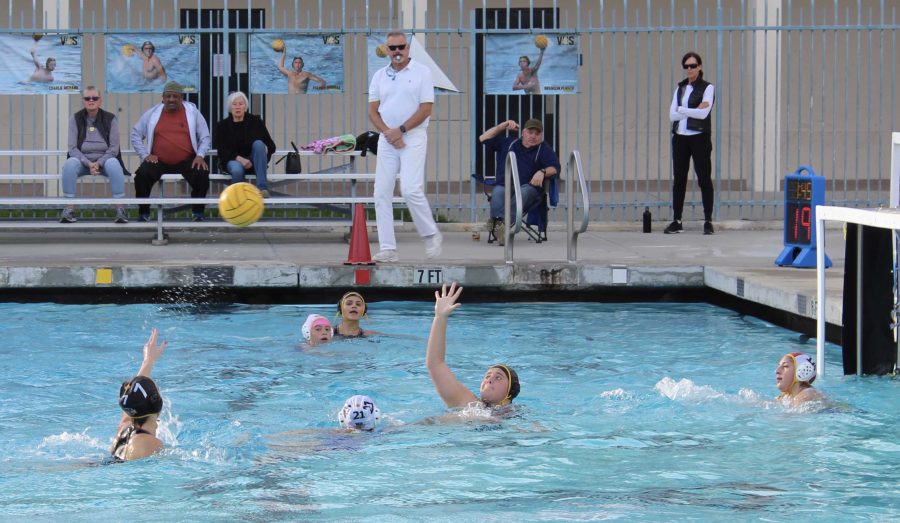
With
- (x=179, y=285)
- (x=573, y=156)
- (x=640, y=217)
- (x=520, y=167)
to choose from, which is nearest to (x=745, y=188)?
(x=640, y=217)

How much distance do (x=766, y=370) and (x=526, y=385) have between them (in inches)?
70.5

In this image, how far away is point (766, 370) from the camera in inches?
397

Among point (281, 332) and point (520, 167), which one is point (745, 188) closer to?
point (520, 167)

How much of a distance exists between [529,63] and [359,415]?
9.03 meters

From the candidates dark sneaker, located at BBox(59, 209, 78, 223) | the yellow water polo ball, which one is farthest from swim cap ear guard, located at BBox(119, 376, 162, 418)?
dark sneaker, located at BBox(59, 209, 78, 223)

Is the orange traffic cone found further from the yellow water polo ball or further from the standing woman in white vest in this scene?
the standing woman in white vest

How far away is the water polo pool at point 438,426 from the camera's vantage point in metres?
6.77

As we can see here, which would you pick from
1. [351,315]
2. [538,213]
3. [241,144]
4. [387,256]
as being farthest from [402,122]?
[538,213]

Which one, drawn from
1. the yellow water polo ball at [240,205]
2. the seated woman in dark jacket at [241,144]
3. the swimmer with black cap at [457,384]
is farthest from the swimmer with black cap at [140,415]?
the seated woman in dark jacket at [241,144]

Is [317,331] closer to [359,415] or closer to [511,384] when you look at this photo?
[511,384]

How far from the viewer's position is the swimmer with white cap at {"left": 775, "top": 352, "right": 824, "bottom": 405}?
8.56m

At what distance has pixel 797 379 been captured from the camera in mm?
8586

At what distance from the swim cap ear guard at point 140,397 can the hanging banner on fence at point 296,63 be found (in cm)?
907

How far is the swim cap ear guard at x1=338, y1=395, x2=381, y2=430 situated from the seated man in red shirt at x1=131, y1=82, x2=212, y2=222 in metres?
7.28
